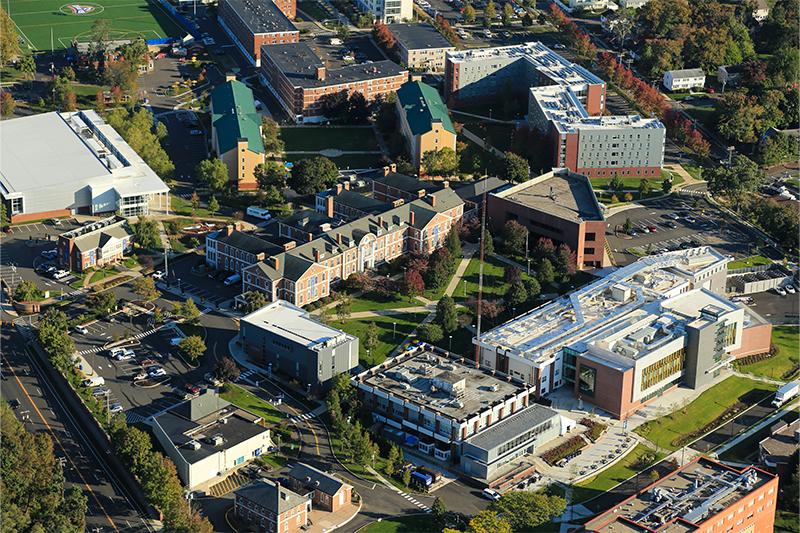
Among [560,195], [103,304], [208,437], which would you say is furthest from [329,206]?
[208,437]

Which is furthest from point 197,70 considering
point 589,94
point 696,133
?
point 696,133

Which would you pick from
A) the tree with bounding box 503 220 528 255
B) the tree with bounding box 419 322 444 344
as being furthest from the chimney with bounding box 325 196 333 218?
the tree with bounding box 419 322 444 344

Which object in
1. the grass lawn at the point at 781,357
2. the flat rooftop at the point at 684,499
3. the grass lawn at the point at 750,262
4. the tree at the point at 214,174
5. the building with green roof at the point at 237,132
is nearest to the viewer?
the flat rooftop at the point at 684,499

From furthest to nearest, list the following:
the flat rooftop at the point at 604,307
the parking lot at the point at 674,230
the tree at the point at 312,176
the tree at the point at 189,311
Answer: the tree at the point at 312,176, the parking lot at the point at 674,230, the tree at the point at 189,311, the flat rooftop at the point at 604,307

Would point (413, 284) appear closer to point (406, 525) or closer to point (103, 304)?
point (103, 304)

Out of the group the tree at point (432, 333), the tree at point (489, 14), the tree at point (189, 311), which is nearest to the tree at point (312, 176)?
the tree at point (189, 311)

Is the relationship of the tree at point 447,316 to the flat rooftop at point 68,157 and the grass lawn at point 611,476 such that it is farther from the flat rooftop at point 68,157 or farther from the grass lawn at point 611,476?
the flat rooftop at point 68,157

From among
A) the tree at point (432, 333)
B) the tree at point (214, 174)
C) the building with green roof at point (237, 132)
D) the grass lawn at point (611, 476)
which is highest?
the building with green roof at point (237, 132)

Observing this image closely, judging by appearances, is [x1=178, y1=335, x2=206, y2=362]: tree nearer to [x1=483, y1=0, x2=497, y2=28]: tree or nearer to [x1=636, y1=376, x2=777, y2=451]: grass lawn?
[x1=636, y1=376, x2=777, y2=451]: grass lawn
